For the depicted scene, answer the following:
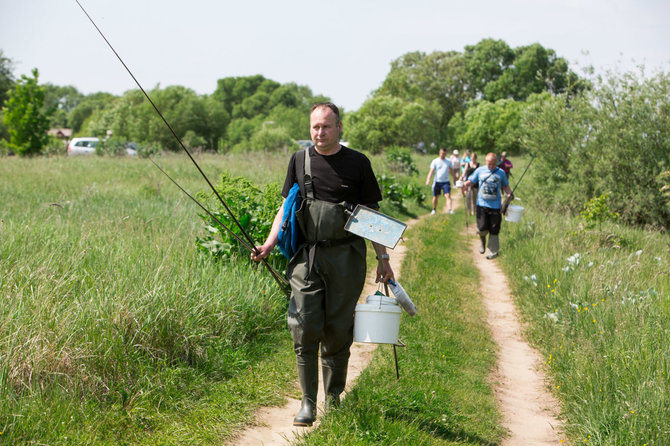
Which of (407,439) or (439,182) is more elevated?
(439,182)

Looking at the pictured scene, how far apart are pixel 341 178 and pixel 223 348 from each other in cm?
226

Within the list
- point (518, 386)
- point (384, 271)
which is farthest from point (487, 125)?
point (384, 271)

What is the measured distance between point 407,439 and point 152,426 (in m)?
1.78

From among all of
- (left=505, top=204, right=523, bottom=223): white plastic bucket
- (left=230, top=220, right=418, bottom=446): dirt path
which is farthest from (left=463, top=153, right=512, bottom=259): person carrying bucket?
(left=230, top=220, right=418, bottom=446): dirt path

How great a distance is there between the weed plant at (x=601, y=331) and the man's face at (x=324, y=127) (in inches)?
110

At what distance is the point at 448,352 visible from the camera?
6285 mm

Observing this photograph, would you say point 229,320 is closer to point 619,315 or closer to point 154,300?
point 154,300

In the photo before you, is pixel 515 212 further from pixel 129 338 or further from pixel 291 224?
pixel 129 338

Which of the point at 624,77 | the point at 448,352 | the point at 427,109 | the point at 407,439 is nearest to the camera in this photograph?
the point at 407,439

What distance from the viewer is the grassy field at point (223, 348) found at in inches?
163

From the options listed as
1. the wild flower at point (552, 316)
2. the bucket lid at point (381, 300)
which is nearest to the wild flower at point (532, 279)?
the wild flower at point (552, 316)

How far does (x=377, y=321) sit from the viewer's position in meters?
4.19

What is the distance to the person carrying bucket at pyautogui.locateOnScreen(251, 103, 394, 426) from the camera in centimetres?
424

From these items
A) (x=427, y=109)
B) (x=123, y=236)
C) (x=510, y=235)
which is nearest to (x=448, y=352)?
(x=123, y=236)
